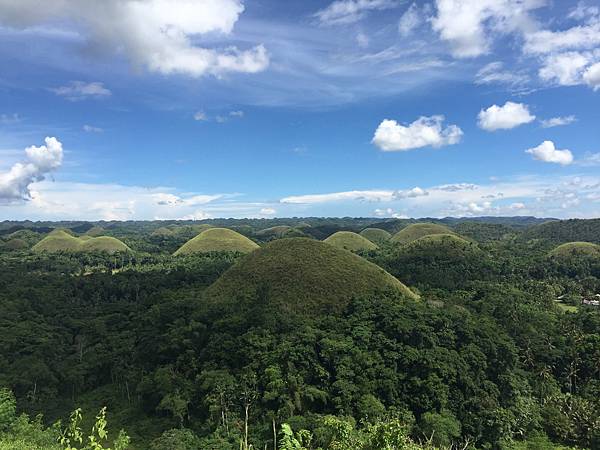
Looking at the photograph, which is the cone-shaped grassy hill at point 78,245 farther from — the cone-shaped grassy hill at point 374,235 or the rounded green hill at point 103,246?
the cone-shaped grassy hill at point 374,235

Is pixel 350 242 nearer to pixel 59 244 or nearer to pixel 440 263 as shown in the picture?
pixel 440 263

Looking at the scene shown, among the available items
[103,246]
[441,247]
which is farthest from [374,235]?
[103,246]

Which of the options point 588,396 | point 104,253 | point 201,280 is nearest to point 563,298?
point 588,396

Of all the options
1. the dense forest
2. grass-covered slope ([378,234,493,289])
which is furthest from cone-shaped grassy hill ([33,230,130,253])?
grass-covered slope ([378,234,493,289])

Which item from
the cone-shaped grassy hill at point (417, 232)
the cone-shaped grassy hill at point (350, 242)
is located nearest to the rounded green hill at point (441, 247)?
the cone-shaped grassy hill at point (350, 242)

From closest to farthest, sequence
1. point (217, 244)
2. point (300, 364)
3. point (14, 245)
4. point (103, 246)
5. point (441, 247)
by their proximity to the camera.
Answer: point (300, 364) → point (441, 247) → point (217, 244) → point (103, 246) → point (14, 245)

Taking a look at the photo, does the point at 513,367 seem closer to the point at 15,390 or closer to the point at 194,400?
the point at 194,400
